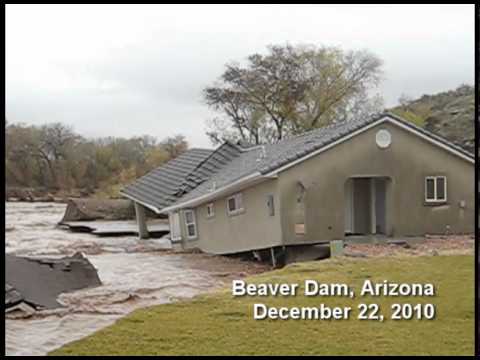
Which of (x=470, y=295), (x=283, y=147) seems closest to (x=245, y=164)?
(x=283, y=147)

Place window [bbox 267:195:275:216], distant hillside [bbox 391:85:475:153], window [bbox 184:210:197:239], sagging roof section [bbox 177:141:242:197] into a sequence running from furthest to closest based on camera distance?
sagging roof section [bbox 177:141:242:197] < window [bbox 184:210:197:239] < window [bbox 267:195:275:216] < distant hillside [bbox 391:85:475:153]

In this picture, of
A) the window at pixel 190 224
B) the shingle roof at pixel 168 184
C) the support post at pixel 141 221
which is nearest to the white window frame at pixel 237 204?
the window at pixel 190 224

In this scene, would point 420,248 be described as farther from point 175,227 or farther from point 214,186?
point 175,227

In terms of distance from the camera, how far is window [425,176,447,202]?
7.85 metres

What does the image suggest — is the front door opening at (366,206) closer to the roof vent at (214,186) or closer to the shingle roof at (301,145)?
the shingle roof at (301,145)

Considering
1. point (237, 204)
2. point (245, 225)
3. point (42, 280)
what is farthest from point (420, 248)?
point (42, 280)

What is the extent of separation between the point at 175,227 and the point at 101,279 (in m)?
4.59

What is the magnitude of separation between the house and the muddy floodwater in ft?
2.48

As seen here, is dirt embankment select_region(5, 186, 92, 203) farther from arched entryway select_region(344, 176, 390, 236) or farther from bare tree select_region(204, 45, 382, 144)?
arched entryway select_region(344, 176, 390, 236)

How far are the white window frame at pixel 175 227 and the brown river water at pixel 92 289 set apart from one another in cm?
125

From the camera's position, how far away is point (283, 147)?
7605 millimetres

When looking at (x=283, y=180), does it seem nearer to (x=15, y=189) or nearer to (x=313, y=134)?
(x=313, y=134)

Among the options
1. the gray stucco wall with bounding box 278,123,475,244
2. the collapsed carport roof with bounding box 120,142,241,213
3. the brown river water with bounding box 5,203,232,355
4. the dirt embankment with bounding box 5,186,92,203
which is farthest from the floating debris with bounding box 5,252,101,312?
the collapsed carport roof with bounding box 120,142,241,213

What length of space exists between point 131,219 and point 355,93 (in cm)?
754
